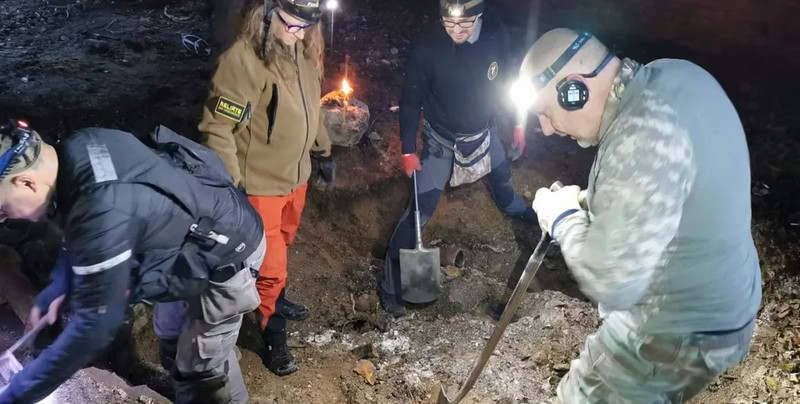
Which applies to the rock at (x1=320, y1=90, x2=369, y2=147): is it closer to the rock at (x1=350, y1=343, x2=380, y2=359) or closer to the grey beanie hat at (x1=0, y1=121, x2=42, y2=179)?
the rock at (x1=350, y1=343, x2=380, y2=359)

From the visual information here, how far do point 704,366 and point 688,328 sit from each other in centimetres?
18

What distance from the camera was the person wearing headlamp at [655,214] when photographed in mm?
1777

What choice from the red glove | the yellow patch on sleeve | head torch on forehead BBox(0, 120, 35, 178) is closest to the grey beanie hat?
head torch on forehead BBox(0, 120, 35, 178)

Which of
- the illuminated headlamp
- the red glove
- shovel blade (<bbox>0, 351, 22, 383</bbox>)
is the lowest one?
shovel blade (<bbox>0, 351, 22, 383</bbox>)

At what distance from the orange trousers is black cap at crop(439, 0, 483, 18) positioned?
4.78ft

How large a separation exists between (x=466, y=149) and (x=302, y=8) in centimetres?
175

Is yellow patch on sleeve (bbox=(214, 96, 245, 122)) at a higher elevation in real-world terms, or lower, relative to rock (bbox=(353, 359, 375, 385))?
higher

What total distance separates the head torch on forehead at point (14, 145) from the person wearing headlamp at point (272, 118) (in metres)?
1.11

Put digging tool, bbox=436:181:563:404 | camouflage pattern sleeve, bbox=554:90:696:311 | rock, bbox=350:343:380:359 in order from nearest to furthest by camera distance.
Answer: camouflage pattern sleeve, bbox=554:90:696:311, digging tool, bbox=436:181:563:404, rock, bbox=350:343:380:359

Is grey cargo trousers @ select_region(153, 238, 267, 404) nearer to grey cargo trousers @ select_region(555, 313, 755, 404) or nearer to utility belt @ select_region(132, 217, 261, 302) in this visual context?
utility belt @ select_region(132, 217, 261, 302)

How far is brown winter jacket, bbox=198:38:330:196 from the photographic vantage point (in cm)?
300

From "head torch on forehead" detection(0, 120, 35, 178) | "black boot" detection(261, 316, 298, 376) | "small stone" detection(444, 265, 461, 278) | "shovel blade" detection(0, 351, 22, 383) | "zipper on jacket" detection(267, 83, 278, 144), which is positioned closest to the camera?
"head torch on forehead" detection(0, 120, 35, 178)

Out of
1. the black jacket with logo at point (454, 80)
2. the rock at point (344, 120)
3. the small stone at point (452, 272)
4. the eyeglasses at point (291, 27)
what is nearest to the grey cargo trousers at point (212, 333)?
the eyeglasses at point (291, 27)

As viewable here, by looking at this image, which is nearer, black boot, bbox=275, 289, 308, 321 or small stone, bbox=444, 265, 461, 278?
black boot, bbox=275, 289, 308, 321
